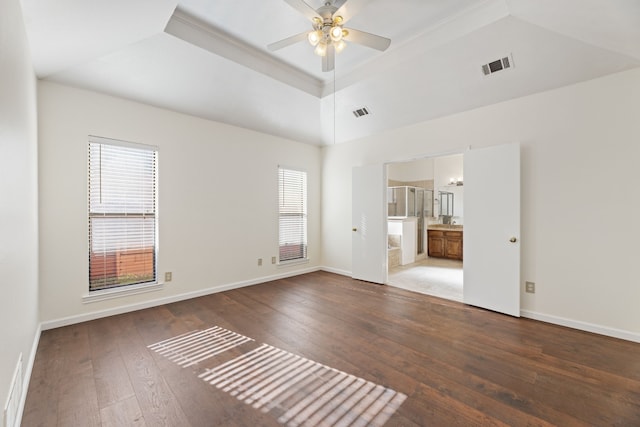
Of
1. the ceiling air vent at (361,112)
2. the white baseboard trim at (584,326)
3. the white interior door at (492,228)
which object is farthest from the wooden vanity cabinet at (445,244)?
the ceiling air vent at (361,112)

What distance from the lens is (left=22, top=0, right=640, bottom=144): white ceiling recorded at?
2201mm

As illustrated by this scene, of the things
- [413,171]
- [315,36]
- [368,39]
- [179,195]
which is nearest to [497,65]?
[368,39]

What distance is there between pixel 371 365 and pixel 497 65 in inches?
133

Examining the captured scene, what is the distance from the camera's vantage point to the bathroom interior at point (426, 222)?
5.76 m

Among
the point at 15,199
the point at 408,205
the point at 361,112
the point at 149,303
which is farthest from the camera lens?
the point at 408,205

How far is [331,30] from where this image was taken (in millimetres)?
2365

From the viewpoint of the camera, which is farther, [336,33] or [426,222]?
[426,222]

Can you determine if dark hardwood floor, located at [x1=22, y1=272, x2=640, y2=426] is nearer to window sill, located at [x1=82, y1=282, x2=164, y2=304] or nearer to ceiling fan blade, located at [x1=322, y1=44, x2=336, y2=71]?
window sill, located at [x1=82, y1=282, x2=164, y2=304]

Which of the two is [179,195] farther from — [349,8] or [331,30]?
[349,8]

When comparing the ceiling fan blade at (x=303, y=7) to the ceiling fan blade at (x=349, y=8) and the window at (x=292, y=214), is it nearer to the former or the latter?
the ceiling fan blade at (x=349, y=8)

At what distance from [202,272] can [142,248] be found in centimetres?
88

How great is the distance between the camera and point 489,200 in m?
3.46

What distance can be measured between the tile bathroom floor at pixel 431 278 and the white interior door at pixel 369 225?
44cm

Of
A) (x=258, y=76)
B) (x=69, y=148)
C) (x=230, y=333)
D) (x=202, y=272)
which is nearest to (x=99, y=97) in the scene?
(x=69, y=148)
